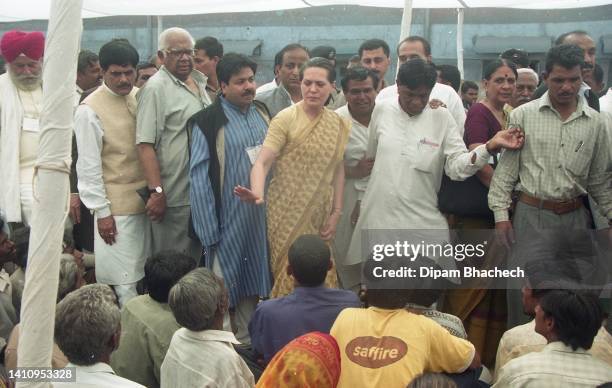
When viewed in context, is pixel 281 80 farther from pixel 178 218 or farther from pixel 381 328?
pixel 381 328

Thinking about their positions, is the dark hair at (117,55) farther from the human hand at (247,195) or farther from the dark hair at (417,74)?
the dark hair at (417,74)

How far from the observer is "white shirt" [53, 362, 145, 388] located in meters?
2.80

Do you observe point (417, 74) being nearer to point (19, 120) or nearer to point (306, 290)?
point (306, 290)

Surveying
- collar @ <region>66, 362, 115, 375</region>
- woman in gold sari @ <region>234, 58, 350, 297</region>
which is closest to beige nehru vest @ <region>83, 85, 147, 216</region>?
woman in gold sari @ <region>234, 58, 350, 297</region>

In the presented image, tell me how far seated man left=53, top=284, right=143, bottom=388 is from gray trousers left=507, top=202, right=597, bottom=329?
7.67 feet

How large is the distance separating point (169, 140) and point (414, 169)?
4.77 feet

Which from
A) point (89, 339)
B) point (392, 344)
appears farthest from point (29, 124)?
point (392, 344)

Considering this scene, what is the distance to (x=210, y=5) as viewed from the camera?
8.69m

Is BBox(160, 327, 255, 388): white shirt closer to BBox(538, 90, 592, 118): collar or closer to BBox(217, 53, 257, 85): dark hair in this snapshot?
BBox(217, 53, 257, 85): dark hair

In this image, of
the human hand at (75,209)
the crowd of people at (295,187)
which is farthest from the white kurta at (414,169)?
the human hand at (75,209)

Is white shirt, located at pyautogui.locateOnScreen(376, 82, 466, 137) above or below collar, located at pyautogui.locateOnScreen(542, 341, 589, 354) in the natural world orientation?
above

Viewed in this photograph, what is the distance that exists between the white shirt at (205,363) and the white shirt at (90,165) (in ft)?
5.99

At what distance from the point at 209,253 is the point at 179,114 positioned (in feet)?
2.84

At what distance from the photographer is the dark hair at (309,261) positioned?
3.70 meters
